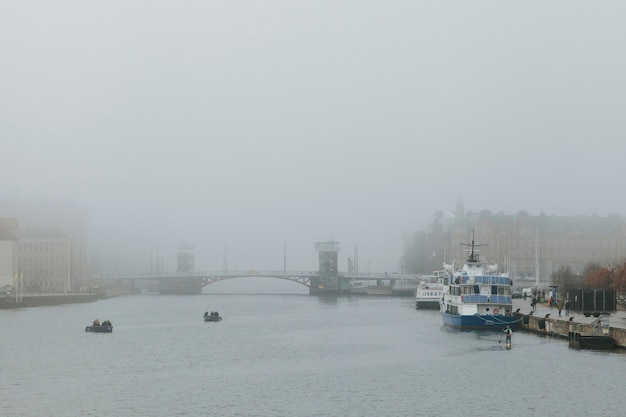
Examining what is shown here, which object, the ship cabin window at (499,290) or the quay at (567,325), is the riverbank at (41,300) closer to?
the ship cabin window at (499,290)

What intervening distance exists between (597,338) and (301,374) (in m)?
25.3

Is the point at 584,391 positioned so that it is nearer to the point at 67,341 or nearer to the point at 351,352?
the point at 351,352

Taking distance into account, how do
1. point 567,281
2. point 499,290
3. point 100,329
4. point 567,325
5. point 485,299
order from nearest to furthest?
point 567,325 < point 485,299 < point 499,290 < point 100,329 < point 567,281

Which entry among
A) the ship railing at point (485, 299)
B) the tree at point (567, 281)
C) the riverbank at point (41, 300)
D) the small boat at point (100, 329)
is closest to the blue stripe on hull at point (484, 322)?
the ship railing at point (485, 299)

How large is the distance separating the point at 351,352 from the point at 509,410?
3026 centimetres

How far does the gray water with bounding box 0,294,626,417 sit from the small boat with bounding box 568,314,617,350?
183cm

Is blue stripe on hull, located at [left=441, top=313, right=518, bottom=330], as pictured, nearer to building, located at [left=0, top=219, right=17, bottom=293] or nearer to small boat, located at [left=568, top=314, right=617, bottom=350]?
small boat, located at [left=568, top=314, right=617, bottom=350]

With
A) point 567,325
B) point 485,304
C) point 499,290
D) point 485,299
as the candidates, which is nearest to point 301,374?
point 567,325

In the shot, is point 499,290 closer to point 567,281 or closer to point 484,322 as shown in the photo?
point 484,322

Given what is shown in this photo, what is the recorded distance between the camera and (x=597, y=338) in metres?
73.2

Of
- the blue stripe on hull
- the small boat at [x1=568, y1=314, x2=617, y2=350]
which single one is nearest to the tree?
the blue stripe on hull

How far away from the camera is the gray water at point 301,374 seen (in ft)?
167

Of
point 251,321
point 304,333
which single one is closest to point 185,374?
point 304,333

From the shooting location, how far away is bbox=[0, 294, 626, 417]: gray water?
50750 mm
